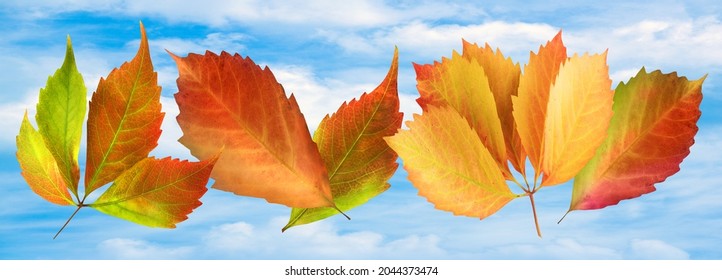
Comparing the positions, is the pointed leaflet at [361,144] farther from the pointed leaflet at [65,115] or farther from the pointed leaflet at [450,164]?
the pointed leaflet at [65,115]

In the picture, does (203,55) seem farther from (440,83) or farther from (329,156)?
(440,83)

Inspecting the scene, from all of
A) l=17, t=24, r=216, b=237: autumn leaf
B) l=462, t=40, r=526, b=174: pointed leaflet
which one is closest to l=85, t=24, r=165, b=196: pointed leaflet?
l=17, t=24, r=216, b=237: autumn leaf

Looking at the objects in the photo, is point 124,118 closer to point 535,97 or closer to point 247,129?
point 247,129

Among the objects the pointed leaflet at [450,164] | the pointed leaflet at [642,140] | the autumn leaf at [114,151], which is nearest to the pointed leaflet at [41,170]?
the autumn leaf at [114,151]

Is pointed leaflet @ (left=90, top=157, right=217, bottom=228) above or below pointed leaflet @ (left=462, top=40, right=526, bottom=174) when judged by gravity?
below

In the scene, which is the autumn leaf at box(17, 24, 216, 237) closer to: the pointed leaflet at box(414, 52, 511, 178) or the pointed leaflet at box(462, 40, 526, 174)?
the pointed leaflet at box(414, 52, 511, 178)

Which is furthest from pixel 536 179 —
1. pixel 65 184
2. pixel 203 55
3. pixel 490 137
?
pixel 65 184

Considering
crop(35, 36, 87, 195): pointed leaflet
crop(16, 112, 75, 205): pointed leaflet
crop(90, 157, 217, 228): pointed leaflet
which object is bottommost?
crop(90, 157, 217, 228): pointed leaflet
